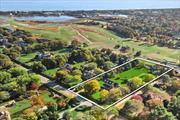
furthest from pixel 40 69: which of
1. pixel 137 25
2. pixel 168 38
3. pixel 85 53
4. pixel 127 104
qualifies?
pixel 137 25

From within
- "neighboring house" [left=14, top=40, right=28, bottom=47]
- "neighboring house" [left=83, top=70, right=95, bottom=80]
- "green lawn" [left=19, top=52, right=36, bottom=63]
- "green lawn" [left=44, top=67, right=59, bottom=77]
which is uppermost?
"neighboring house" [left=14, top=40, right=28, bottom=47]

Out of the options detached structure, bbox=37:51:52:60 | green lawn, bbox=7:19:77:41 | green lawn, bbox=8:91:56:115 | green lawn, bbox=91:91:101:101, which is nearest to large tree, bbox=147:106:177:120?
green lawn, bbox=91:91:101:101

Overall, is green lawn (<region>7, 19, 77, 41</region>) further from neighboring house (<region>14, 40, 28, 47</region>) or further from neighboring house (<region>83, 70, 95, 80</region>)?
neighboring house (<region>83, 70, 95, 80</region>)

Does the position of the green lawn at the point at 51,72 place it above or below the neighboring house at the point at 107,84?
above

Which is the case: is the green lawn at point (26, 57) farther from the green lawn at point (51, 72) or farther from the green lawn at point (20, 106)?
the green lawn at point (20, 106)

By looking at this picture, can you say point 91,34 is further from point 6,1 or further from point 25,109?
point 6,1

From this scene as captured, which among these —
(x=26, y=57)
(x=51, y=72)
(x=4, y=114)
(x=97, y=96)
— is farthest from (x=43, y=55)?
(x=4, y=114)

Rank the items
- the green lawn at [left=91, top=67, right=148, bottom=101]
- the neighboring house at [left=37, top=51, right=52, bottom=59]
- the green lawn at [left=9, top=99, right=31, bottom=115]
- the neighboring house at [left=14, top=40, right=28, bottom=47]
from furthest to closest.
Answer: the neighboring house at [left=14, top=40, right=28, bottom=47]
the neighboring house at [left=37, top=51, right=52, bottom=59]
the green lawn at [left=91, top=67, right=148, bottom=101]
the green lawn at [left=9, top=99, right=31, bottom=115]

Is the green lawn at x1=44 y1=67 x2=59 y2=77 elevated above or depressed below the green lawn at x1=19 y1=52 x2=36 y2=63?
below

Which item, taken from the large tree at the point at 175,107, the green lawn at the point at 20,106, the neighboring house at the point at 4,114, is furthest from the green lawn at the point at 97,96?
the neighboring house at the point at 4,114
